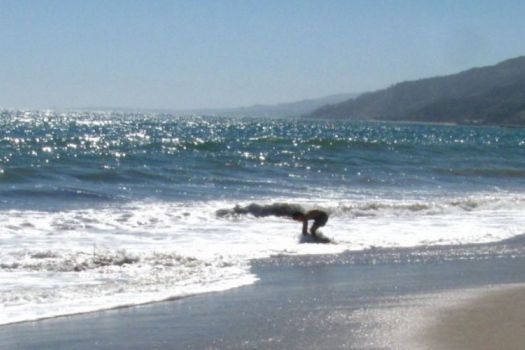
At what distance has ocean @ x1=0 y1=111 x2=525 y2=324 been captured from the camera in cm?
1165

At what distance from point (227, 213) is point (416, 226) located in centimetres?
378

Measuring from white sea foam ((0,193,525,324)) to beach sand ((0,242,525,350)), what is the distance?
21.3 inches

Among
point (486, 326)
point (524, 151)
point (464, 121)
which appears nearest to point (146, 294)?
point (486, 326)

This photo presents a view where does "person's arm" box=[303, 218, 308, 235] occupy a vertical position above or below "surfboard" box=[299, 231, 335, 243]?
above

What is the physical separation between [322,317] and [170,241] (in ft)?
22.5

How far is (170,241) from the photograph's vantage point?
52.1ft

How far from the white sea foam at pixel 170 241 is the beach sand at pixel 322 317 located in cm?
54

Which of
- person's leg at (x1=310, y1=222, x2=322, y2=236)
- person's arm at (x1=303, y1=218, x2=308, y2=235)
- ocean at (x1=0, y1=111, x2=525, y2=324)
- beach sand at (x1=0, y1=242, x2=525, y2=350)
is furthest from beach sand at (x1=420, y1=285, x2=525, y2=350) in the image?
person's arm at (x1=303, y1=218, x2=308, y2=235)

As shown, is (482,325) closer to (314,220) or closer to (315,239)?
(315,239)

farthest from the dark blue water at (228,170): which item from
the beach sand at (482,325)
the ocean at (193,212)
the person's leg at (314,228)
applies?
the beach sand at (482,325)

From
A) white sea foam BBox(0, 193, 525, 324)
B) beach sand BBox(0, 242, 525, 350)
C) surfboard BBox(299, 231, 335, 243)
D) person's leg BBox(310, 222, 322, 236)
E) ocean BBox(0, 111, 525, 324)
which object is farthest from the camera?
→ person's leg BBox(310, 222, 322, 236)

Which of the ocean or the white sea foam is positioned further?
the ocean

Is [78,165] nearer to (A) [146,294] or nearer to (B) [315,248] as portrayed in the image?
(B) [315,248]

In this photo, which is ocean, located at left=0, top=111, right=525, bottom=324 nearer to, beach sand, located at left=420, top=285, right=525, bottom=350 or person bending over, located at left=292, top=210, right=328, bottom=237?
person bending over, located at left=292, top=210, right=328, bottom=237
